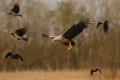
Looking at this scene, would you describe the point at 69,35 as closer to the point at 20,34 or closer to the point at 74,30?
the point at 74,30

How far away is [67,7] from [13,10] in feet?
79.4

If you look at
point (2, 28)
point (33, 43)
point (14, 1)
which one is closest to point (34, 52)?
point (33, 43)

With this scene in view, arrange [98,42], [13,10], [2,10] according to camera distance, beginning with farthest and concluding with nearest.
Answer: [2,10]
[98,42]
[13,10]

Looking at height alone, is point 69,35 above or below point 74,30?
below

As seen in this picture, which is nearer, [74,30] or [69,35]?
[69,35]

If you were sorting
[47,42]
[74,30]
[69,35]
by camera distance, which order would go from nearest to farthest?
[69,35]
[74,30]
[47,42]

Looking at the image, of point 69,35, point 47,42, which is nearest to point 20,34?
point 69,35

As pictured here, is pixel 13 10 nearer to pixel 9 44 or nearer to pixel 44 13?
pixel 9 44

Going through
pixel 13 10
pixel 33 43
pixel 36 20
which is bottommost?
pixel 13 10

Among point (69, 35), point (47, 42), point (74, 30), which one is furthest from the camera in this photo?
point (47, 42)

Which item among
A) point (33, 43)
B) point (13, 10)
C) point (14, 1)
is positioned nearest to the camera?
point (13, 10)

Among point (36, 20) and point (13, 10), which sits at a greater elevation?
point (36, 20)

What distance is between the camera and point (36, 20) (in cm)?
2750

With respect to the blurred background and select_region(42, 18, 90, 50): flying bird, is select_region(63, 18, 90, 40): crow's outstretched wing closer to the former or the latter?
select_region(42, 18, 90, 50): flying bird
